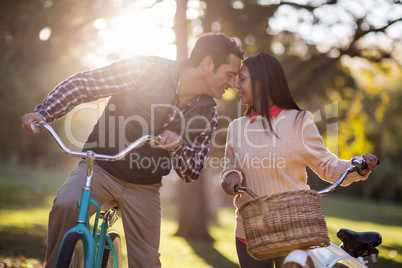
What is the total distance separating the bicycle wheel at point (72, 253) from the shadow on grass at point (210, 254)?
6320mm

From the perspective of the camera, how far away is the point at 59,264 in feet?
8.23

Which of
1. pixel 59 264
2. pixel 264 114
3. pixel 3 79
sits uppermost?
pixel 3 79

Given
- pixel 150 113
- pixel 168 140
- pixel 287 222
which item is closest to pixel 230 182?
pixel 168 140

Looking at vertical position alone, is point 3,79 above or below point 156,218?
above

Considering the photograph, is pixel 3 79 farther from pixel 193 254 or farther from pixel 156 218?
pixel 156 218

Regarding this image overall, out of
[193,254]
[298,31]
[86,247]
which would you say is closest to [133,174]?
[86,247]

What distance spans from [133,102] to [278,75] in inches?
41.5

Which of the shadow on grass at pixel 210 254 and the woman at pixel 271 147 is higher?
the woman at pixel 271 147

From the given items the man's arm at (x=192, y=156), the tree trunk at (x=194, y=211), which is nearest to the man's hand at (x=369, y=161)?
the man's arm at (x=192, y=156)

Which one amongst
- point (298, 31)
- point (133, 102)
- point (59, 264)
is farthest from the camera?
point (298, 31)

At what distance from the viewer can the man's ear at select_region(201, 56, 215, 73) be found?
366 centimetres

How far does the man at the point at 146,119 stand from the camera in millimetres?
3398

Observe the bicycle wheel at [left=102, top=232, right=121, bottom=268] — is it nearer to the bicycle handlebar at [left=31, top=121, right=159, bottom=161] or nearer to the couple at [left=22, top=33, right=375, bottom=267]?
the couple at [left=22, top=33, right=375, bottom=267]

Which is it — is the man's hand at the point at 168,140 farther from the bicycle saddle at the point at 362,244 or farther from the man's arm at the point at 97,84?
the bicycle saddle at the point at 362,244
